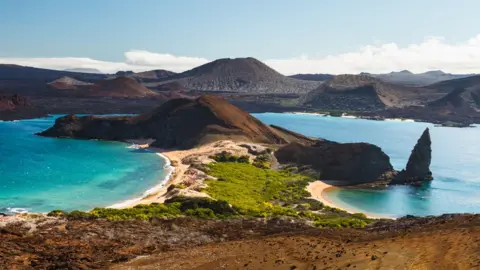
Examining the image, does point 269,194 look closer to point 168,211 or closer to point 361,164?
point 168,211

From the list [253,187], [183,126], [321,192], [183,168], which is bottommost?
[321,192]

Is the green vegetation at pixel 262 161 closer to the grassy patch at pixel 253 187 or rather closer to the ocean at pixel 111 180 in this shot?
the grassy patch at pixel 253 187

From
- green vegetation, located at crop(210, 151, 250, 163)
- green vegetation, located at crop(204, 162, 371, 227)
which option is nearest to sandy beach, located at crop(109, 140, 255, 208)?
green vegetation, located at crop(210, 151, 250, 163)

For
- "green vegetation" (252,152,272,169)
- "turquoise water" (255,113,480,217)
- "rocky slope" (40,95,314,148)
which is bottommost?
"turquoise water" (255,113,480,217)

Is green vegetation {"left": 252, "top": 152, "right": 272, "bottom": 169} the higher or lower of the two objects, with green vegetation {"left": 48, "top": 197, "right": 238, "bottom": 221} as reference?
higher

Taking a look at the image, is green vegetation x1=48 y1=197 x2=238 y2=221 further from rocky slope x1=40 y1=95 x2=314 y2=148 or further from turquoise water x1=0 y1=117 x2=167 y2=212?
rocky slope x1=40 y1=95 x2=314 y2=148

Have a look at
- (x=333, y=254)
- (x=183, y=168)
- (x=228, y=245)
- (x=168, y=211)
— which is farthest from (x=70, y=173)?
(x=333, y=254)

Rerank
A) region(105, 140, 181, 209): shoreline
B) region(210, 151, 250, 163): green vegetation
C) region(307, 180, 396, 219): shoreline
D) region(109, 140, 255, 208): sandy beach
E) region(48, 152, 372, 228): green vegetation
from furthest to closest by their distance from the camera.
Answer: region(210, 151, 250, 163): green vegetation < region(307, 180, 396, 219): shoreline < region(105, 140, 181, 209): shoreline < region(109, 140, 255, 208): sandy beach < region(48, 152, 372, 228): green vegetation

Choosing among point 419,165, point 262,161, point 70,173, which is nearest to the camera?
point 70,173
